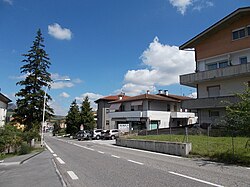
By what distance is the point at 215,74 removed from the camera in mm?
30844

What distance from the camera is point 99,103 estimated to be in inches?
2872

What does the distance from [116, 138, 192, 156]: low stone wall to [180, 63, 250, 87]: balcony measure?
40.3ft

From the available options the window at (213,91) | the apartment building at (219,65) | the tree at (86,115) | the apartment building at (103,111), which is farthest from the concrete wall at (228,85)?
the tree at (86,115)

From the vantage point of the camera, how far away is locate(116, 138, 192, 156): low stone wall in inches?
664

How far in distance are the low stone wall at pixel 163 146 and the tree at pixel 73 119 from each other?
44595 millimetres

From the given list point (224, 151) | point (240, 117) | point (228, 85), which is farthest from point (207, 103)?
point (240, 117)

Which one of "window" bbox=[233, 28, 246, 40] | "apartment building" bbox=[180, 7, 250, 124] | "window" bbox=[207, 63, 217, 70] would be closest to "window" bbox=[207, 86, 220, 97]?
"apartment building" bbox=[180, 7, 250, 124]

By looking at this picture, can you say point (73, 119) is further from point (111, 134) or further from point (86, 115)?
point (111, 134)

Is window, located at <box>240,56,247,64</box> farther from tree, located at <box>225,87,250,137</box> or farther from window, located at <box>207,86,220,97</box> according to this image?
tree, located at <box>225,87,250,137</box>

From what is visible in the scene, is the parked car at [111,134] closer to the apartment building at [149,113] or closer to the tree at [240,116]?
the apartment building at [149,113]

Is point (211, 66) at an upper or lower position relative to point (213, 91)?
upper

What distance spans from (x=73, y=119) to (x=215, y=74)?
4764cm

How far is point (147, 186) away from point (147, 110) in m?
40.5

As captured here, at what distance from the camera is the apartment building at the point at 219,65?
29.6 metres
